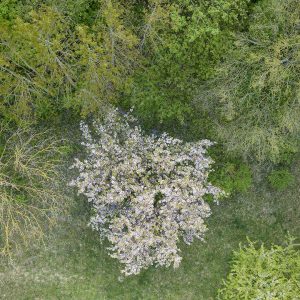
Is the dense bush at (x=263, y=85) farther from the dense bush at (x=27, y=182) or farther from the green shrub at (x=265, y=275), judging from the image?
the dense bush at (x=27, y=182)

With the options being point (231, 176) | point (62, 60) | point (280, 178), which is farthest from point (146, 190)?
point (280, 178)

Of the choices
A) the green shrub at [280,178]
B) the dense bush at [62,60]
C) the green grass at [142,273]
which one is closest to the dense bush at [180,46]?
the dense bush at [62,60]

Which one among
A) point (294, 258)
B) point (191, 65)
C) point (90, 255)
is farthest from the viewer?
point (90, 255)

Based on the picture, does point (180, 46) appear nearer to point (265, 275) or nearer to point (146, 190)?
point (146, 190)

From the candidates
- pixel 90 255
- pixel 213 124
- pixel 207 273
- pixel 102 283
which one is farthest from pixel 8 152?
pixel 207 273

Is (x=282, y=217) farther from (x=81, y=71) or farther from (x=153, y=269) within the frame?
(x=81, y=71)

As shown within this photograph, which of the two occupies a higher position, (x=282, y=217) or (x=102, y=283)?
(x=282, y=217)

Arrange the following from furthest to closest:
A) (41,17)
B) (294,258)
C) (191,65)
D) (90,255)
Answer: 1. (90,255)
2. (294,258)
3. (191,65)
4. (41,17)
